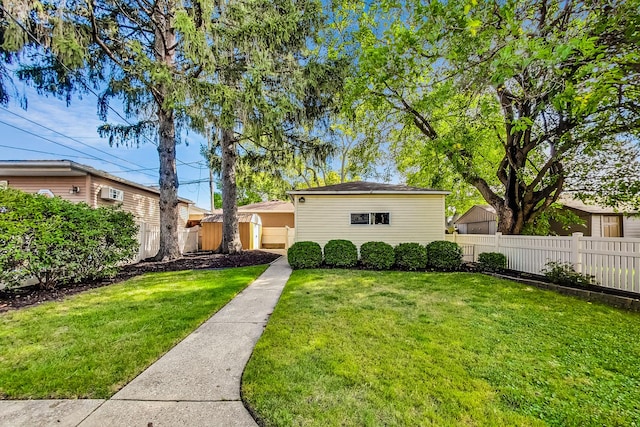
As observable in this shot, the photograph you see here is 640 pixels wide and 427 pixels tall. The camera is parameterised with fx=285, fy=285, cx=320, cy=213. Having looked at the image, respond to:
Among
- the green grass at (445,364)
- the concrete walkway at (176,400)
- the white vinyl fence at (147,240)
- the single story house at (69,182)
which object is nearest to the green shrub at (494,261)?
the green grass at (445,364)

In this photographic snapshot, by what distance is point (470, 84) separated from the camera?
532cm

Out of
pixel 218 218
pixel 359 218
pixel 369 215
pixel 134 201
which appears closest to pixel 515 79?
pixel 369 215

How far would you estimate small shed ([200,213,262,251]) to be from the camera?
15.9 meters

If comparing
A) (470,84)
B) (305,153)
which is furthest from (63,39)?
(470,84)

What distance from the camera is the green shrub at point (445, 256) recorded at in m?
8.84

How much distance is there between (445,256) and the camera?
29.0 ft

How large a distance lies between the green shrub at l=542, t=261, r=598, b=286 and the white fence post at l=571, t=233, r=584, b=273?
3.3 inches

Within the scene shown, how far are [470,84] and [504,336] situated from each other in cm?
435

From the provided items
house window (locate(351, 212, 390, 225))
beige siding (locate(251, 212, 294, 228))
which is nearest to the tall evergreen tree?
house window (locate(351, 212, 390, 225))

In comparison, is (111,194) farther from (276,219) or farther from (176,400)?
(276,219)

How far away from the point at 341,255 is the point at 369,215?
2282 mm

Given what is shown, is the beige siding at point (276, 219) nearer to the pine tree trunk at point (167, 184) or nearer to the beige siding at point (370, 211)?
the beige siding at point (370, 211)

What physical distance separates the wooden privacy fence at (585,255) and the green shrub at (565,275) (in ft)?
0.33

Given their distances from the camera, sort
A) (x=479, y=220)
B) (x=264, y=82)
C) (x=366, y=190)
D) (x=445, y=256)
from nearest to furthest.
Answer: (x=445, y=256), (x=264, y=82), (x=366, y=190), (x=479, y=220)
